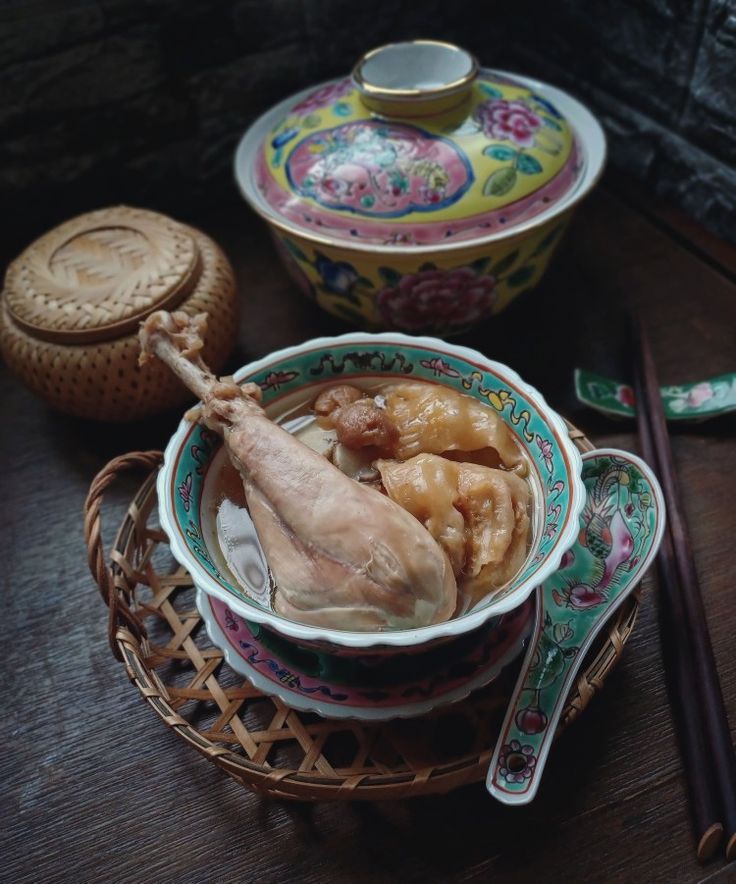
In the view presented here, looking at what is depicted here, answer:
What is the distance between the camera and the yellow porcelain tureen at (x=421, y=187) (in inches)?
36.4

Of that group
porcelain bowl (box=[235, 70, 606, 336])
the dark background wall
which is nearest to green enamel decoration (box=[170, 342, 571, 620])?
porcelain bowl (box=[235, 70, 606, 336])

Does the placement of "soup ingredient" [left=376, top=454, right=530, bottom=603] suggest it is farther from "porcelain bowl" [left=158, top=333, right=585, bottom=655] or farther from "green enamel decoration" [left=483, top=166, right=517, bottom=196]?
"green enamel decoration" [left=483, top=166, right=517, bottom=196]

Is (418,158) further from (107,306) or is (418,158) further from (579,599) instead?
(579,599)

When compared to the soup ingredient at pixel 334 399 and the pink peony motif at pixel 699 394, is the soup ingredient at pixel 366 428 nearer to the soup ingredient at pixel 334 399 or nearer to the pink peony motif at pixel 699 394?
the soup ingredient at pixel 334 399

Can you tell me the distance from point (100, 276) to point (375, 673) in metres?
0.61

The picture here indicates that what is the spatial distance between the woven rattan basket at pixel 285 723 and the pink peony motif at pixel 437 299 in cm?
40

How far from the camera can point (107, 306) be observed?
932 millimetres

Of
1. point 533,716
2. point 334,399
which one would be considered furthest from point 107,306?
point 533,716

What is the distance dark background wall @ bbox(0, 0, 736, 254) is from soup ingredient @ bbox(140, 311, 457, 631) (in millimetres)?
807

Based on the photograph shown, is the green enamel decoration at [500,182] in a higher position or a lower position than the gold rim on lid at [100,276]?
higher

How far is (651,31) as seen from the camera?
3.84 feet

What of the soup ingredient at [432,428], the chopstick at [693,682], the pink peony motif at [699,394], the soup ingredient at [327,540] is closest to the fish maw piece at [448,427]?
the soup ingredient at [432,428]

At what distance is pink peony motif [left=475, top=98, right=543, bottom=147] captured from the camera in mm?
968

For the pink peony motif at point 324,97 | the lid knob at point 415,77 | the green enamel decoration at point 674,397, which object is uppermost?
the lid knob at point 415,77
